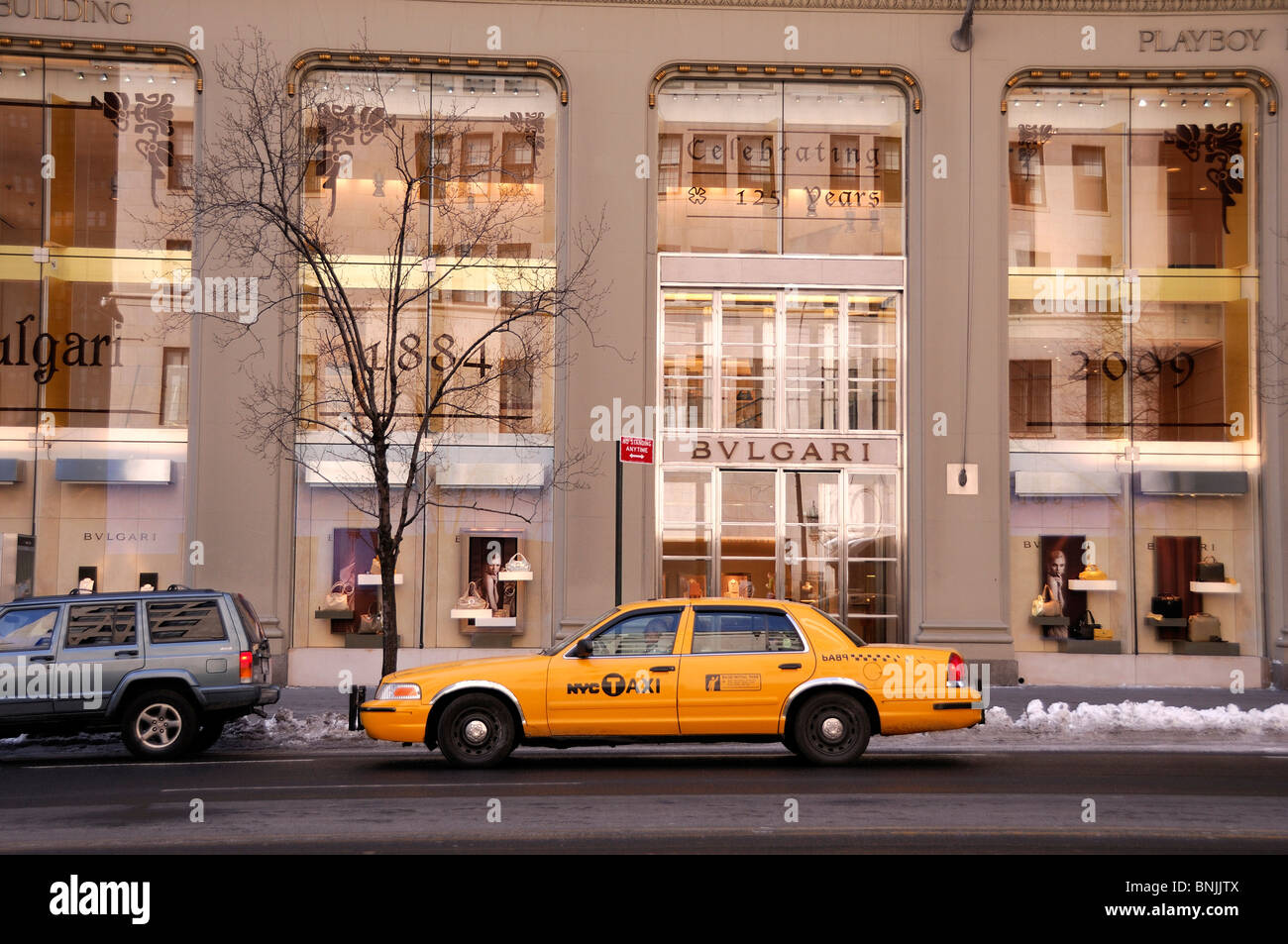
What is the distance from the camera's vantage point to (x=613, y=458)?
61.2 ft

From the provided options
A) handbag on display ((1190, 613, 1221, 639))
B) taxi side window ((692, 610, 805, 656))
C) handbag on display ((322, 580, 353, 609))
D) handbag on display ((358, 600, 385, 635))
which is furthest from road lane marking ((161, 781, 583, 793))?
handbag on display ((1190, 613, 1221, 639))

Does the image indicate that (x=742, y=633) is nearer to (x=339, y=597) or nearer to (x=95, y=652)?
(x=95, y=652)

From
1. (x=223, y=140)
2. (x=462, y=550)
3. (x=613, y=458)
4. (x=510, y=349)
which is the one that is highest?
(x=223, y=140)

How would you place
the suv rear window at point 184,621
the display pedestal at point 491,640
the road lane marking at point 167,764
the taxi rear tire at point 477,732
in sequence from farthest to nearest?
the display pedestal at point 491,640 → the suv rear window at point 184,621 → the road lane marking at point 167,764 → the taxi rear tire at point 477,732

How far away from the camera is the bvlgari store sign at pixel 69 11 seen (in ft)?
61.0

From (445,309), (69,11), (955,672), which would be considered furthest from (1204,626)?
(69,11)

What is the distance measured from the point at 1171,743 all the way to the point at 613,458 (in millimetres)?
8805

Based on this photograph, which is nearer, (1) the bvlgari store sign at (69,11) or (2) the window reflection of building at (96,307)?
(2) the window reflection of building at (96,307)

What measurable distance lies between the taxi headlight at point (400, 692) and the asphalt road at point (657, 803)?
26.4 inches

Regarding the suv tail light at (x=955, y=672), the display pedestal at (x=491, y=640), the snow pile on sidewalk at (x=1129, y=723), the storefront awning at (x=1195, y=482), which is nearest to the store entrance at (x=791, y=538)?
the display pedestal at (x=491, y=640)

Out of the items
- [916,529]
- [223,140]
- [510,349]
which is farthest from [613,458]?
[223,140]

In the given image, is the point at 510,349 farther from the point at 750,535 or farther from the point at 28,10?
the point at 28,10

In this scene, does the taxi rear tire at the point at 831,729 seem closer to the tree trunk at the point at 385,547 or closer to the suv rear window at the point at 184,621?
the tree trunk at the point at 385,547

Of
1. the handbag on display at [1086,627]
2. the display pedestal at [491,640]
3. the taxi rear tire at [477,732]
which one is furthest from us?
the handbag on display at [1086,627]
